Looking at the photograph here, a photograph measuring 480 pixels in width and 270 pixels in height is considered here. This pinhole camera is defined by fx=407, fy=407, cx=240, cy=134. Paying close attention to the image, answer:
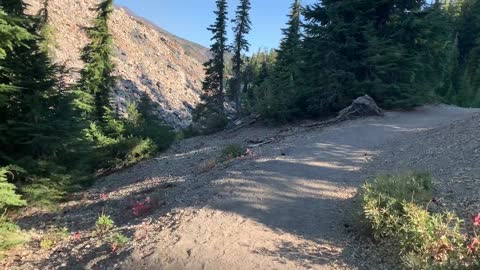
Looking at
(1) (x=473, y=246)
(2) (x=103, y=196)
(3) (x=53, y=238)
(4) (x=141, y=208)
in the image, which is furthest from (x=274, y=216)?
(2) (x=103, y=196)

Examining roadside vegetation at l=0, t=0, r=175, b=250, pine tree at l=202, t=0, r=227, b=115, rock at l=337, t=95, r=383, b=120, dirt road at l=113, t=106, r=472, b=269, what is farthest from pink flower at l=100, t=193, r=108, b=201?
pine tree at l=202, t=0, r=227, b=115

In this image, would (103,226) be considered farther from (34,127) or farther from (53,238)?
(34,127)

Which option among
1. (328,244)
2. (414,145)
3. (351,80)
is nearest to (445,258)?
(328,244)

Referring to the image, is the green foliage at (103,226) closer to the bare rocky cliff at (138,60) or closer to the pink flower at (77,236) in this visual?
the pink flower at (77,236)

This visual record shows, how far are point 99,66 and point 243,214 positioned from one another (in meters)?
15.0

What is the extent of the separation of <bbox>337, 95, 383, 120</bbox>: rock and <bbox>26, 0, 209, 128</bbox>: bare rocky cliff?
3929 centimetres

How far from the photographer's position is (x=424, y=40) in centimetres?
1977

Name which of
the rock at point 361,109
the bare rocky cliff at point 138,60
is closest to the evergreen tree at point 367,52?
the rock at point 361,109

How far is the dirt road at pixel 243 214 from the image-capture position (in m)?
6.35

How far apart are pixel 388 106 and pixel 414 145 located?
23.4ft

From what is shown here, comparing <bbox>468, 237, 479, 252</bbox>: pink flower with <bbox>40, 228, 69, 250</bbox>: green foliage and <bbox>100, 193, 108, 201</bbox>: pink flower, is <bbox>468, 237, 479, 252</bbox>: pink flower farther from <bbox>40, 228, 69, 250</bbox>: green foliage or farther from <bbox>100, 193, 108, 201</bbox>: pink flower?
<bbox>100, 193, 108, 201</bbox>: pink flower

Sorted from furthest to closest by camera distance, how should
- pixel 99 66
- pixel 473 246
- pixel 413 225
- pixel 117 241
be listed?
pixel 99 66 < pixel 117 241 < pixel 413 225 < pixel 473 246

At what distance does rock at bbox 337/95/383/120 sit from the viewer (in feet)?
55.9

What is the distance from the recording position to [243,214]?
305 inches
